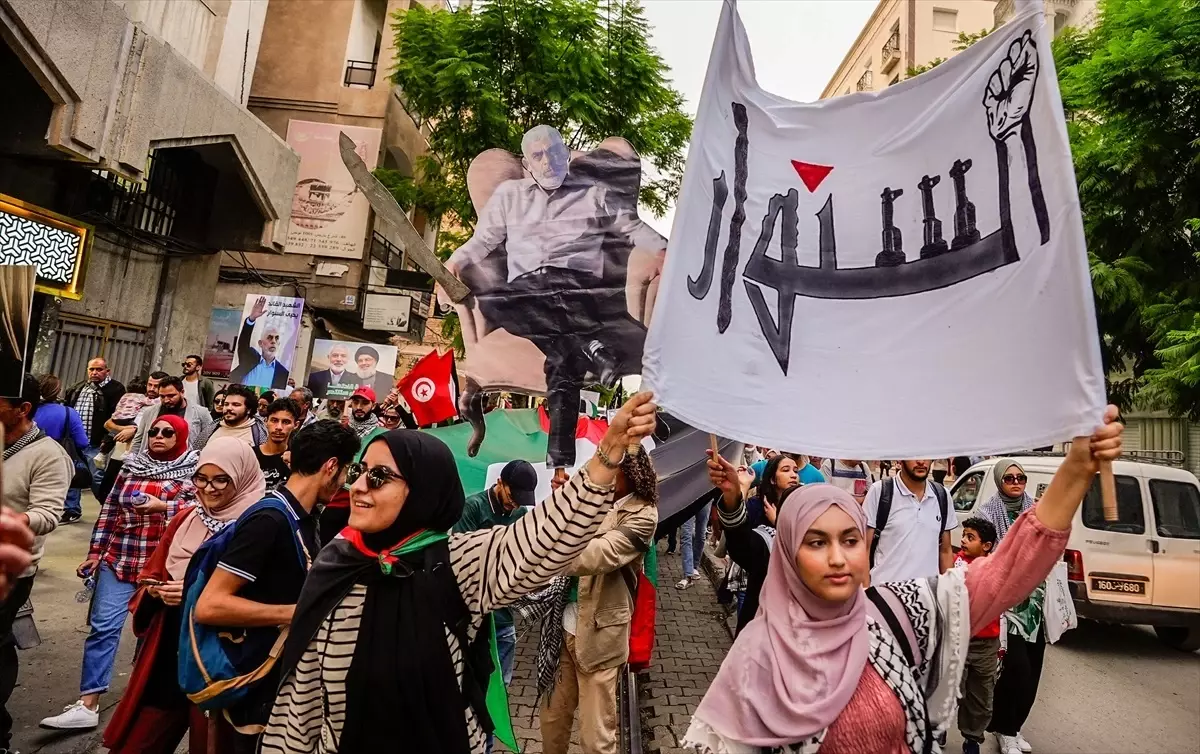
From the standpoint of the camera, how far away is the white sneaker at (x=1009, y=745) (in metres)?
4.45

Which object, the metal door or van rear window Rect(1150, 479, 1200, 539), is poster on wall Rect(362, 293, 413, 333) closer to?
the metal door

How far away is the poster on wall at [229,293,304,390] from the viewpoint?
28.3 feet

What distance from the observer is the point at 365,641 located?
1.90 metres

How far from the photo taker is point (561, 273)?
354 cm

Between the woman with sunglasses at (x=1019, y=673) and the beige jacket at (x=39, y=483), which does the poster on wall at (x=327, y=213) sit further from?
the woman with sunglasses at (x=1019, y=673)

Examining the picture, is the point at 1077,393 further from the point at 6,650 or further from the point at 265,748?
the point at 6,650

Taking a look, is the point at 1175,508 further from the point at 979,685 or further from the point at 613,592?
the point at 613,592

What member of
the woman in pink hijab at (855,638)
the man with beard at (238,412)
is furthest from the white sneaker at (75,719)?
the woman in pink hijab at (855,638)

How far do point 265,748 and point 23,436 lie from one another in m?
2.72

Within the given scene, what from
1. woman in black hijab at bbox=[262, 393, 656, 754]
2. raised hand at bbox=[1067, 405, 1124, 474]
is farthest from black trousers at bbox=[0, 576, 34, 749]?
raised hand at bbox=[1067, 405, 1124, 474]

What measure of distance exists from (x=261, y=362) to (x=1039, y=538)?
8974 millimetres

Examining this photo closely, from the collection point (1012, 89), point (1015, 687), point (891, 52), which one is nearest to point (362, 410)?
point (1015, 687)

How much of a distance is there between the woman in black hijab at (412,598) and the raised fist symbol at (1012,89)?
4.78 feet

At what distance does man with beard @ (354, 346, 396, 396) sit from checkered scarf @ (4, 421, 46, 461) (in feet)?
28.2
